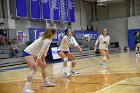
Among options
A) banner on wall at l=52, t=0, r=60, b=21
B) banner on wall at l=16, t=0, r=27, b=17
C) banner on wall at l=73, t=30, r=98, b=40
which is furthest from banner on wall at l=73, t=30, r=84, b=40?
banner on wall at l=16, t=0, r=27, b=17

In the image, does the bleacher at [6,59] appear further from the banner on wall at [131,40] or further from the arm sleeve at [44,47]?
the banner on wall at [131,40]

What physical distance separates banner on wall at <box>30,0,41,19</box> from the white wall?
Result: 452 inches

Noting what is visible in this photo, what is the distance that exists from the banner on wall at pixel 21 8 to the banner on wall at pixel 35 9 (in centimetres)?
77

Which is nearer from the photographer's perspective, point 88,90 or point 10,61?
point 88,90

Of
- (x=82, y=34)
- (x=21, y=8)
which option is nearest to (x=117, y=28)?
(x=82, y=34)

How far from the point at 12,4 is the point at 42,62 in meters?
12.4

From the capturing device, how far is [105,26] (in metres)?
29.1

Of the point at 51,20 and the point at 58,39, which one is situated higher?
the point at 51,20

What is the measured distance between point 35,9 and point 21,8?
1.59 m

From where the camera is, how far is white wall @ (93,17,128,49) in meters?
28.0

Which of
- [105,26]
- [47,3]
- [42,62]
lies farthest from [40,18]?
[42,62]

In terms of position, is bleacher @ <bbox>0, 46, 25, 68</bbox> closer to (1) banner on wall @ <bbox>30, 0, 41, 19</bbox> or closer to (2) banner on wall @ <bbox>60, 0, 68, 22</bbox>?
(1) banner on wall @ <bbox>30, 0, 41, 19</bbox>

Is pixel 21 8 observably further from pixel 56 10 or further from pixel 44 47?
pixel 44 47

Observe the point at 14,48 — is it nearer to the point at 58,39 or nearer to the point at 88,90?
the point at 58,39
